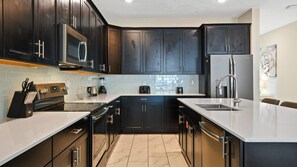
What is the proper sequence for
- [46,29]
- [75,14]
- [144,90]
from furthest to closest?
1. [144,90]
2. [75,14]
3. [46,29]

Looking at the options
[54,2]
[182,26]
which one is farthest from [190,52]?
[54,2]

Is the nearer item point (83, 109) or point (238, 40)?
point (83, 109)

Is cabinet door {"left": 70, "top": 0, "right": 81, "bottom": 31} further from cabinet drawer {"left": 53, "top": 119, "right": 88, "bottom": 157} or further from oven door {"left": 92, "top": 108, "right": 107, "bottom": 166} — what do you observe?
cabinet drawer {"left": 53, "top": 119, "right": 88, "bottom": 157}

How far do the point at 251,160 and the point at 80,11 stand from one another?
8.70 feet

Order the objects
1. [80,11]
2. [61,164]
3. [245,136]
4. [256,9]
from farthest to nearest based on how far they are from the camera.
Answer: [256,9] → [80,11] → [61,164] → [245,136]

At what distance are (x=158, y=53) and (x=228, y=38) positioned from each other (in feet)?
4.98

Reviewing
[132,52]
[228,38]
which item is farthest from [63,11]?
[228,38]

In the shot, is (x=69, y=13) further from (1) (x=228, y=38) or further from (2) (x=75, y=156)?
(1) (x=228, y=38)

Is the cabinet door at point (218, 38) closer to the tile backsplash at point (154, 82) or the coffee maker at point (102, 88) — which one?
the tile backsplash at point (154, 82)

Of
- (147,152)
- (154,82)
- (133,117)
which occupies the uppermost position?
(154,82)

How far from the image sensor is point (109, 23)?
17.4 feet

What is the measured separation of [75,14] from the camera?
2.74m

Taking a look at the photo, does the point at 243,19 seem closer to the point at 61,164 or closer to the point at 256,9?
the point at 256,9

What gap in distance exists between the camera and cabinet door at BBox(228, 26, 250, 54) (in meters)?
4.69
